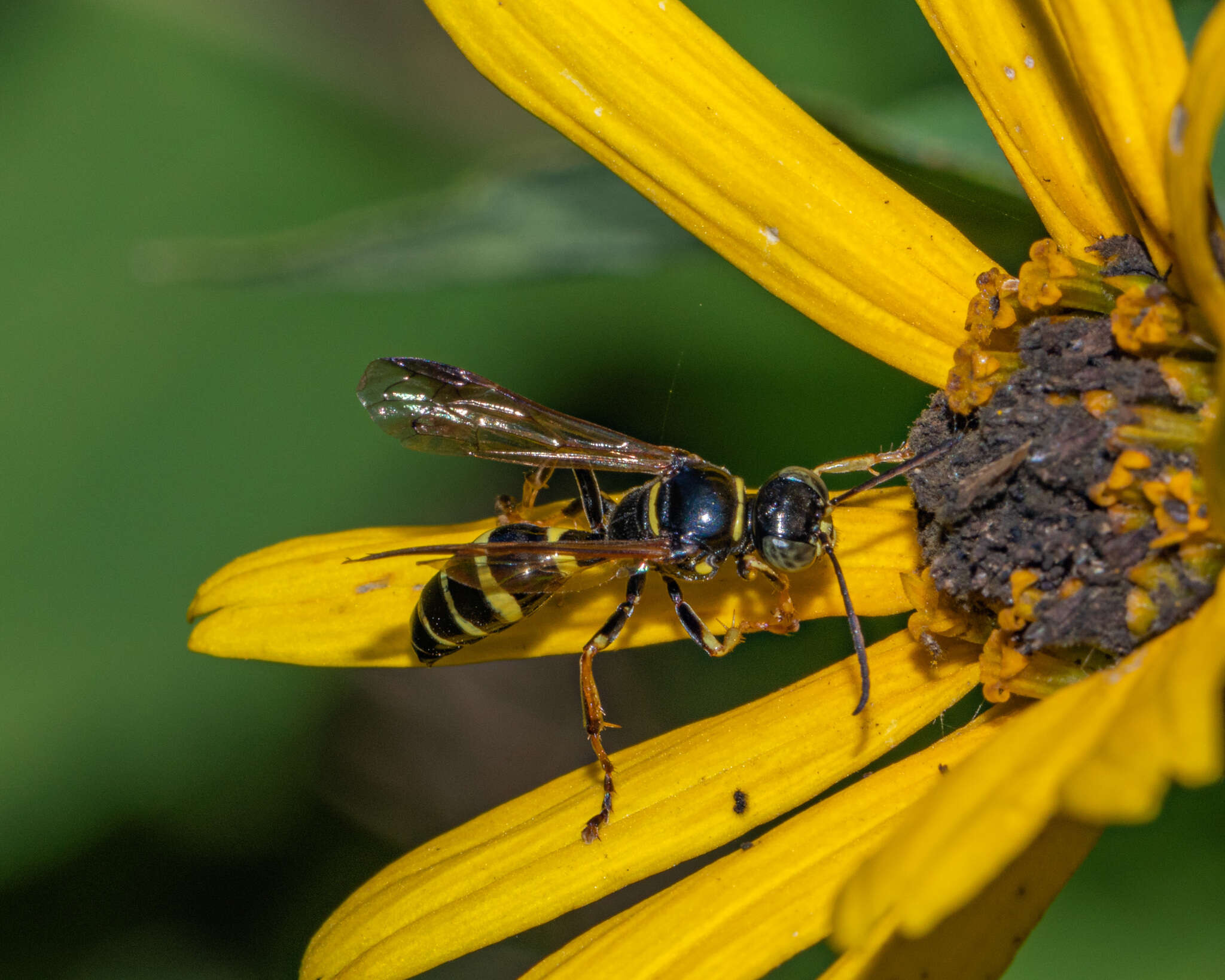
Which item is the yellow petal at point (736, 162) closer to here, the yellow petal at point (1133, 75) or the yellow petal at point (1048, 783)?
the yellow petal at point (1133, 75)

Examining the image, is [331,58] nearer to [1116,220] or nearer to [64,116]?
[64,116]

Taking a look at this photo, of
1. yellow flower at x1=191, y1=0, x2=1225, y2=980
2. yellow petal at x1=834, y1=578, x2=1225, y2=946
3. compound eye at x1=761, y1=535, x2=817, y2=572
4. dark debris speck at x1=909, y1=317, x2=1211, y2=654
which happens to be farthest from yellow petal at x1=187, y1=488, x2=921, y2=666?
yellow petal at x1=834, y1=578, x2=1225, y2=946

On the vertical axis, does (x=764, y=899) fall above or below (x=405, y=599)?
below

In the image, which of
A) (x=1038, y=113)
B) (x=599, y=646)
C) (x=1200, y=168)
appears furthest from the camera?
(x=599, y=646)

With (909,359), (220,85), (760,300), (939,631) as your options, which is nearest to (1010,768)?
(939,631)

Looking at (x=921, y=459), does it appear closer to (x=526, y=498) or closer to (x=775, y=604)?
(x=775, y=604)

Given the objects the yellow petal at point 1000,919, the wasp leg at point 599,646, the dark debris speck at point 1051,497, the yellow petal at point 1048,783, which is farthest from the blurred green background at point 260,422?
the yellow petal at point 1048,783

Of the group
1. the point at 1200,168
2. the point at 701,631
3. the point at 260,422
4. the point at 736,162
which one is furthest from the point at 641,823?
the point at 260,422

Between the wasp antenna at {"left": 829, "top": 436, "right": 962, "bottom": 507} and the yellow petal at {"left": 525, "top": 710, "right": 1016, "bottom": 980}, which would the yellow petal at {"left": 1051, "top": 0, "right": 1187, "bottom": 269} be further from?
the yellow petal at {"left": 525, "top": 710, "right": 1016, "bottom": 980}
